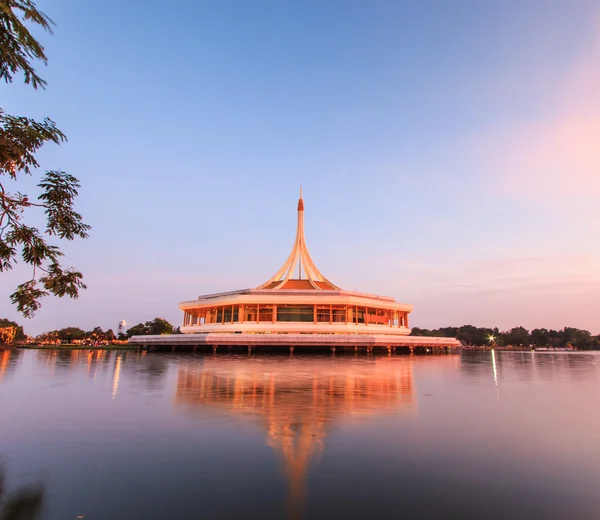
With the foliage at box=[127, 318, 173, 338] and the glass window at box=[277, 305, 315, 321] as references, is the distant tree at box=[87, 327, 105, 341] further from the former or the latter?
the glass window at box=[277, 305, 315, 321]

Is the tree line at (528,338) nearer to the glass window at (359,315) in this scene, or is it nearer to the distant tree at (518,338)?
the distant tree at (518,338)

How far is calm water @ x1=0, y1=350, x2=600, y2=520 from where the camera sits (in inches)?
171

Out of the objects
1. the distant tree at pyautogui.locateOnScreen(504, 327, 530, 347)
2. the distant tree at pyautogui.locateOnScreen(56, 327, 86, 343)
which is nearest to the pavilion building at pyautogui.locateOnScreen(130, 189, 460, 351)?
the distant tree at pyautogui.locateOnScreen(56, 327, 86, 343)

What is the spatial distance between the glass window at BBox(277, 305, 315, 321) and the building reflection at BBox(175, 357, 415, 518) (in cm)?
3285

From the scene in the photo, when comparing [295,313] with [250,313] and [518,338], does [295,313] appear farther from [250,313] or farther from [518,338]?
[518,338]

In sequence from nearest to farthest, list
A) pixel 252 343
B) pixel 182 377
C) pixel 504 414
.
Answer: pixel 504 414, pixel 182 377, pixel 252 343

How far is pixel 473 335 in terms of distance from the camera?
132 metres

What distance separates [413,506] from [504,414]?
670cm

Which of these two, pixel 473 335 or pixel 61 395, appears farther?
pixel 473 335

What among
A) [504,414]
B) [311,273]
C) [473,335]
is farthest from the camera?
[473,335]

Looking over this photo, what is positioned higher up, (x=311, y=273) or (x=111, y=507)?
(x=311, y=273)

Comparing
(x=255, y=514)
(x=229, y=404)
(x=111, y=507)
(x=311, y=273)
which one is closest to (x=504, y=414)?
(x=229, y=404)

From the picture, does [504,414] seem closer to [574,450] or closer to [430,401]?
A: [430,401]

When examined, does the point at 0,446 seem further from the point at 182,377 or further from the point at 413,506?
the point at 182,377
